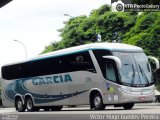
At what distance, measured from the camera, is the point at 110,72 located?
1616 centimetres

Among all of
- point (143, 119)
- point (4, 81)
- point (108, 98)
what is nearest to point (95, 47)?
point (108, 98)

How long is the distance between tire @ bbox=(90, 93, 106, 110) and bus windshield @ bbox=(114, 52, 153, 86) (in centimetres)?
99

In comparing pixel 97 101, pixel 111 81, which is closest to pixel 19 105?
pixel 97 101

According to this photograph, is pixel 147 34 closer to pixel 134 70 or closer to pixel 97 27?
pixel 97 27

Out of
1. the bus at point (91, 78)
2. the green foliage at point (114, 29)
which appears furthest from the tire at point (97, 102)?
the green foliage at point (114, 29)

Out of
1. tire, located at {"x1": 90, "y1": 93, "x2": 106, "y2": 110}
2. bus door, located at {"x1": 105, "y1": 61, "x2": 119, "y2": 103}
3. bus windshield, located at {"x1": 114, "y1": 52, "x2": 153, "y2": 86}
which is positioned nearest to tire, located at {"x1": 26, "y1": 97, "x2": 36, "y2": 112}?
tire, located at {"x1": 90, "y1": 93, "x2": 106, "y2": 110}

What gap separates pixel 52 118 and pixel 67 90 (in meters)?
11.8

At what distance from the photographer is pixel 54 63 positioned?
17.9m

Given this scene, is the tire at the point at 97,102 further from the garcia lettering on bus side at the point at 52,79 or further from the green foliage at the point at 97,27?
the green foliage at the point at 97,27

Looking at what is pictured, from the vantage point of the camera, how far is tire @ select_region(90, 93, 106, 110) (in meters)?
15.7

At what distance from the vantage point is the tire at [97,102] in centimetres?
1572

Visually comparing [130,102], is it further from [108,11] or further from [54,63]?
[108,11]

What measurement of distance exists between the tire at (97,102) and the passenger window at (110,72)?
698mm

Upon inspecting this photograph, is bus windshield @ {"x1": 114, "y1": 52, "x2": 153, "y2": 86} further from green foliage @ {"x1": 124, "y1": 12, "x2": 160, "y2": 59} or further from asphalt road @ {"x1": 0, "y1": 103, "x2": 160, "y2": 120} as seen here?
green foliage @ {"x1": 124, "y1": 12, "x2": 160, "y2": 59}
